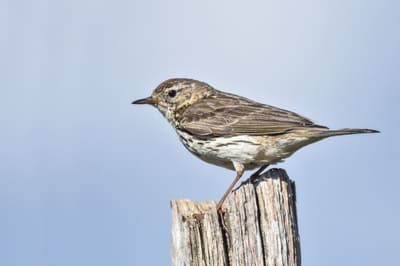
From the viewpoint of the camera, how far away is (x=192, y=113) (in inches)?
501

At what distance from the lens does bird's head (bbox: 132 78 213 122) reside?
13484 millimetres

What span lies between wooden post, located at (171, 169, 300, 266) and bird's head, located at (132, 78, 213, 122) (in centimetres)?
601

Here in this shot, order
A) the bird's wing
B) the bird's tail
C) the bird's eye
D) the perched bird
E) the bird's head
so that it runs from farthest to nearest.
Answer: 1. the bird's eye
2. the bird's head
3. the bird's wing
4. the perched bird
5. the bird's tail

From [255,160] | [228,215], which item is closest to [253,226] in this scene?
[228,215]

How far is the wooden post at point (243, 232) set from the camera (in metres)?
7.16

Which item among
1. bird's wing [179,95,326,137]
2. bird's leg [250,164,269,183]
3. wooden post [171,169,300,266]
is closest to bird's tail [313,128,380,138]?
bird's wing [179,95,326,137]

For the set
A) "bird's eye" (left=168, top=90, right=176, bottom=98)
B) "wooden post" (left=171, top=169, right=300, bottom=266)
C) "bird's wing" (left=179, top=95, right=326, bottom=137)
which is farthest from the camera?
"bird's eye" (left=168, top=90, right=176, bottom=98)

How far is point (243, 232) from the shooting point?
7219mm

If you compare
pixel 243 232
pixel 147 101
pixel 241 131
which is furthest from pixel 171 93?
pixel 243 232

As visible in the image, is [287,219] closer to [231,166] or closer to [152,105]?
[231,166]

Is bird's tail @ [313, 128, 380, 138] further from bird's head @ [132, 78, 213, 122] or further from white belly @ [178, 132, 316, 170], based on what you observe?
bird's head @ [132, 78, 213, 122]

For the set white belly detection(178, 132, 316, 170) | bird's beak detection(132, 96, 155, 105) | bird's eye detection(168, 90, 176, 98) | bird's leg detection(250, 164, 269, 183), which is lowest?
bird's leg detection(250, 164, 269, 183)

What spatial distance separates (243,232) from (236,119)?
16.2 feet

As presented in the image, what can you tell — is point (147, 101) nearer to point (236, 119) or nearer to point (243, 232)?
point (236, 119)
